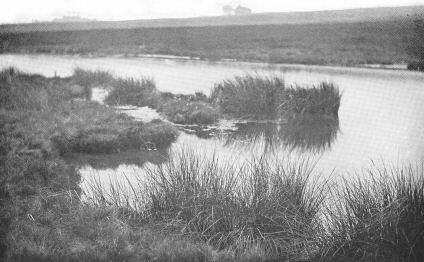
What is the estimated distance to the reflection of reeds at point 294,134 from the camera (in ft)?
36.0

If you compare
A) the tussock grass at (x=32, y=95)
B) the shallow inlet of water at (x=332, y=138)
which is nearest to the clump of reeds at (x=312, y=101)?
the shallow inlet of water at (x=332, y=138)

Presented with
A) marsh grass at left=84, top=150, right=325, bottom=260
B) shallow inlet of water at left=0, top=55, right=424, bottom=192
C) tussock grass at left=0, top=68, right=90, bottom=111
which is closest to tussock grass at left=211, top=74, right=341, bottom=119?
shallow inlet of water at left=0, top=55, right=424, bottom=192

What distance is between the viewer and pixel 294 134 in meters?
12.1

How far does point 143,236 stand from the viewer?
482 centimetres

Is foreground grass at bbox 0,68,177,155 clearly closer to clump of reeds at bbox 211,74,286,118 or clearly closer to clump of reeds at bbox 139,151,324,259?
clump of reeds at bbox 211,74,286,118

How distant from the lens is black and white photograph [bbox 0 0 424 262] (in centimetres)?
451

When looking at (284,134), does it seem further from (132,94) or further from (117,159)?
(132,94)

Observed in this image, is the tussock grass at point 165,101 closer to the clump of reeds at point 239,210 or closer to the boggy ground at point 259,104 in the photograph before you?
the boggy ground at point 259,104

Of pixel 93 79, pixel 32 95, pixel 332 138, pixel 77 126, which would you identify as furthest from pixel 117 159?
pixel 93 79

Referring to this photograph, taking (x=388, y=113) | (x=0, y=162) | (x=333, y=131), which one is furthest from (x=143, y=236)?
(x=388, y=113)

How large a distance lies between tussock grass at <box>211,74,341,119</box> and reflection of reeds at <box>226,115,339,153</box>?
33 centimetres

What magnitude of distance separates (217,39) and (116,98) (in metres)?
36.3

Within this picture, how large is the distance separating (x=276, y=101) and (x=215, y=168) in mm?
8461

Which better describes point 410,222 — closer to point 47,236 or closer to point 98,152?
point 47,236
